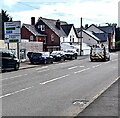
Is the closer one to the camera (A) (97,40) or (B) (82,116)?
(B) (82,116)

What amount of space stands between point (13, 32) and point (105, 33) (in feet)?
286

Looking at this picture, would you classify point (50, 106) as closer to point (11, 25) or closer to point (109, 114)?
point (109, 114)

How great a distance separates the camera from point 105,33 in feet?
403

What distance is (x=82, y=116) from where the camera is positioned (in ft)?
30.2

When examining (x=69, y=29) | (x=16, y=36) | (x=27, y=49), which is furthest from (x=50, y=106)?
(x=69, y=29)

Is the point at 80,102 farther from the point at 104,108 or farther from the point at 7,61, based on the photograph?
the point at 7,61

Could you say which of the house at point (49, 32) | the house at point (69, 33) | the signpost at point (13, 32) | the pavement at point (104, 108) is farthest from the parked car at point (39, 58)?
the house at point (69, 33)

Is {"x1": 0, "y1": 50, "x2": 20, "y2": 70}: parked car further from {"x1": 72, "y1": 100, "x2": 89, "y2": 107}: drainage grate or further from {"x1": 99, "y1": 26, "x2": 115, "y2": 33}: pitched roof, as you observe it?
{"x1": 99, "y1": 26, "x2": 115, "y2": 33}: pitched roof

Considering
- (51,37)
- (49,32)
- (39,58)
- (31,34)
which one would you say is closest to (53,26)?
(49,32)

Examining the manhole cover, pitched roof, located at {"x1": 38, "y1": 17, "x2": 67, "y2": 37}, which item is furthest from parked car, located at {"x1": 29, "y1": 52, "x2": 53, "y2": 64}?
pitched roof, located at {"x1": 38, "y1": 17, "x2": 67, "y2": 37}

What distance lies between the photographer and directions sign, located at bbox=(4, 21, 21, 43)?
38.1 m

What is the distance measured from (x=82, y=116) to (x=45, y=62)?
3402 cm

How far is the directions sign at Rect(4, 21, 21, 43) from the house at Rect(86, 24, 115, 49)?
80988mm

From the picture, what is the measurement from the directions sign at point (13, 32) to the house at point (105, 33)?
266 ft
